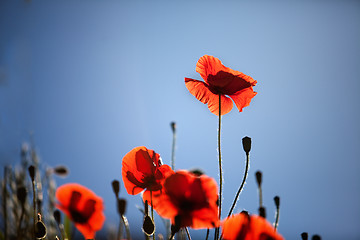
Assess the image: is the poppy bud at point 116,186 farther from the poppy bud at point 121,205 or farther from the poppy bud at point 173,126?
the poppy bud at point 173,126

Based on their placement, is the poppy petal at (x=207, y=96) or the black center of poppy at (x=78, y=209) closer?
the black center of poppy at (x=78, y=209)

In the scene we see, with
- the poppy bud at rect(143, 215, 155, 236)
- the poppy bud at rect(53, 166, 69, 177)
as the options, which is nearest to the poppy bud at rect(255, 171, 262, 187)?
the poppy bud at rect(143, 215, 155, 236)

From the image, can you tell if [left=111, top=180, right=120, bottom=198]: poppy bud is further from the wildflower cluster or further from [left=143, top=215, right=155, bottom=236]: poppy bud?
[left=143, top=215, right=155, bottom=236]: poppy bud

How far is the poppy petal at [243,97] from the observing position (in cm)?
99

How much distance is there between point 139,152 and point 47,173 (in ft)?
3.44

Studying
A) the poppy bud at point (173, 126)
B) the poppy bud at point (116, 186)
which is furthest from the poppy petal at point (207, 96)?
the poppy bud at point (116, 186)

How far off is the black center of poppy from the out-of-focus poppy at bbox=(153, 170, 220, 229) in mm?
216

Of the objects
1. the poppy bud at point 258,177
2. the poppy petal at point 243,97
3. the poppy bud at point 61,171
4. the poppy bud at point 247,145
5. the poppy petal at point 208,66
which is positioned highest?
the poppy petal at point 208,66

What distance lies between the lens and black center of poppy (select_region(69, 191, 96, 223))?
753 millimetres

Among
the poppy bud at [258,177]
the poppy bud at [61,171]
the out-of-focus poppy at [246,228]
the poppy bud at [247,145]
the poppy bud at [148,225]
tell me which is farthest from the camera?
the poppy bud at [61,171]

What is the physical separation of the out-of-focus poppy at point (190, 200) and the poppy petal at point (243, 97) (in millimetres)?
439

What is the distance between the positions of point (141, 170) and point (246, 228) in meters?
0.32

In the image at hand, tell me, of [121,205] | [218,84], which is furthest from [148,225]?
[218,84]

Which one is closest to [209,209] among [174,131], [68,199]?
[68,199]
